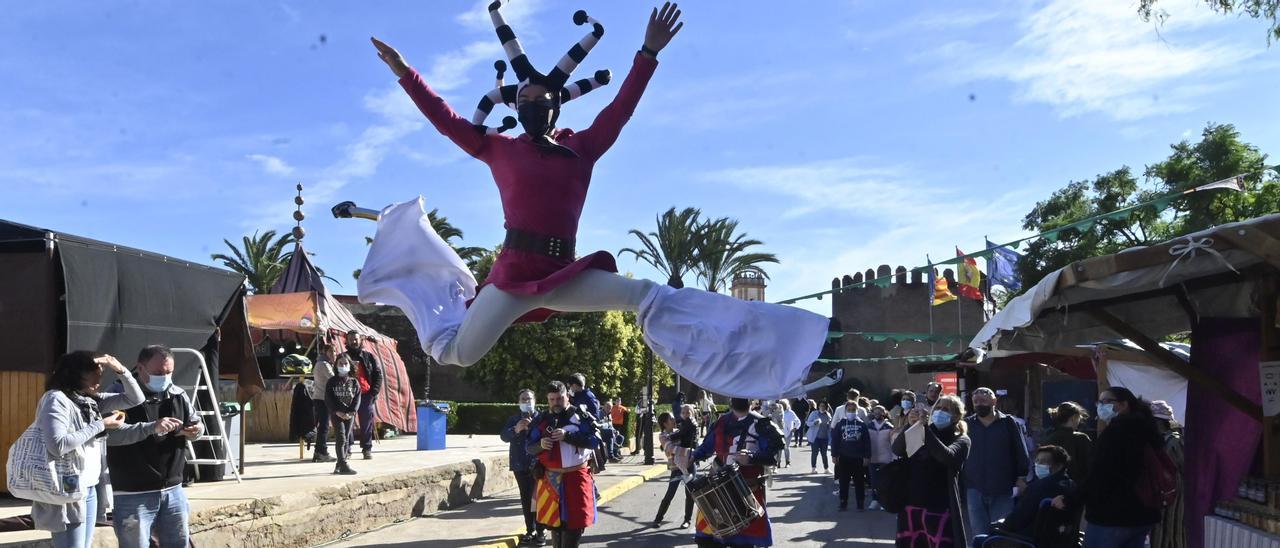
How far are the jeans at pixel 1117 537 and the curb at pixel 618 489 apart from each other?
577cm


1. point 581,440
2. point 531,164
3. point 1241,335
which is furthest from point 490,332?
point 1241,335

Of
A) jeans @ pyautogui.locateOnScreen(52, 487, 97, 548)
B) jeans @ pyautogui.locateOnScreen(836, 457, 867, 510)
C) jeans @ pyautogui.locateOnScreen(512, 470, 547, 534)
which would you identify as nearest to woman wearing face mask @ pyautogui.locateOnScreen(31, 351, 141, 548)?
jeans @ pyautogui.locateOnScreen(52, 487, 97, 548)

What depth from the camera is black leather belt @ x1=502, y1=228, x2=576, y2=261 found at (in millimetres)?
4883

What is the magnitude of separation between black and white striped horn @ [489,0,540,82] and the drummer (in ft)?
12.7

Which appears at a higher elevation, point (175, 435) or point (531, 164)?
point (531, 164)

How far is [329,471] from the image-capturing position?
11984 mm

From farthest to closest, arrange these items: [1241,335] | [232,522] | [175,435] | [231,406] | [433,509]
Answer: [433,509]
[231,406]
[232,522]
[1241,335]
[175,435]

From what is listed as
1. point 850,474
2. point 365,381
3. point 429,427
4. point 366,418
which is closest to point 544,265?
point 365,381

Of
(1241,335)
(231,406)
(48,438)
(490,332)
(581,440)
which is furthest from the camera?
(231,406)

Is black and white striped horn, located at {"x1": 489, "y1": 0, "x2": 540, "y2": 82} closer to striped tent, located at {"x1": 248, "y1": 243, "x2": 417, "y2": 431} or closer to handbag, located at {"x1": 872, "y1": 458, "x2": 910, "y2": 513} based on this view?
handbag, located at {"x1": 872, "y1": 458, "x2": 910, "y2": 513}

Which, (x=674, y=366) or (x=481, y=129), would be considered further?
(x=481, y=129)

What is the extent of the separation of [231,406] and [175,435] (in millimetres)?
5463

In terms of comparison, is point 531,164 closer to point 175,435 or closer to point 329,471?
point 175,435

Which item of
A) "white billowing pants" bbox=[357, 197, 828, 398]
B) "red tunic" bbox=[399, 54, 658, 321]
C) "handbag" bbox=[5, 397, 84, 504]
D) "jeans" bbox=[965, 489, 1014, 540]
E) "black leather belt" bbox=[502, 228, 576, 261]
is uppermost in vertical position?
"red tunic" bbox=[399, 54, 658, 321]
